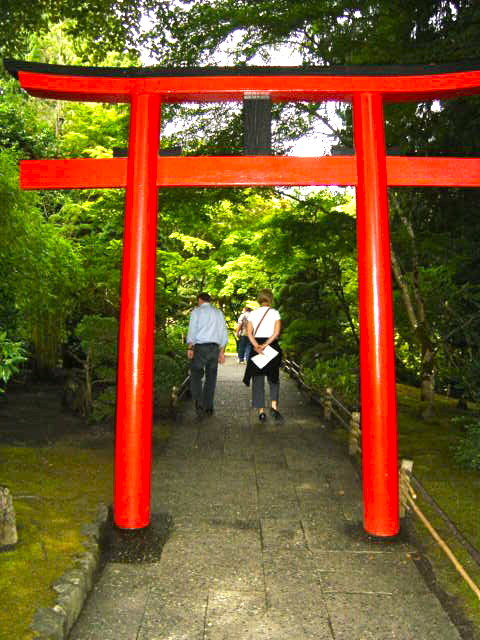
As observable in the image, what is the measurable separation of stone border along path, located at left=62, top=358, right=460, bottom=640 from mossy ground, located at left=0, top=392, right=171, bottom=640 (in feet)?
1.02

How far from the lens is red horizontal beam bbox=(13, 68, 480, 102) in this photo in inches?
194

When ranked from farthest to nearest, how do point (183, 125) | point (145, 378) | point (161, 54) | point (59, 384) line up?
point (59, 384), point (161, 54), point (183, 125), point (145, 378)

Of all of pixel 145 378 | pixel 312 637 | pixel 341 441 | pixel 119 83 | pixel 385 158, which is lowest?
pixel 312 637

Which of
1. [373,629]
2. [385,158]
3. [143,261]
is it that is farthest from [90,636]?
[385,158]

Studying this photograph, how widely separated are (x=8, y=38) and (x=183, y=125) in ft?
14.5

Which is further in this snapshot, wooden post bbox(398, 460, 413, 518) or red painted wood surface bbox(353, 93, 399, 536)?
wooden post bbox(398, 460, 413, 518)

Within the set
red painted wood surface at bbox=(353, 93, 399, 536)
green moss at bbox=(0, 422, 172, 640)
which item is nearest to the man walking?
green moss at bbox=(0, 422, 172, 640)

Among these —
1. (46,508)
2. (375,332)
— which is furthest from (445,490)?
(46,508)

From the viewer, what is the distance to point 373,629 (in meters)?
3.27

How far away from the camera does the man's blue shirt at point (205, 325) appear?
8.75 metres

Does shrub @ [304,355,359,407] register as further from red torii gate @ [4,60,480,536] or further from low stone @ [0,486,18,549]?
low stone @ [0,486,18,549]

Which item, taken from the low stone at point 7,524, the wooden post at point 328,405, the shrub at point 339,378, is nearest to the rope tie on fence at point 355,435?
the wooden post at point 328,405

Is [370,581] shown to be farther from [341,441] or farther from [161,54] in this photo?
[161,54]

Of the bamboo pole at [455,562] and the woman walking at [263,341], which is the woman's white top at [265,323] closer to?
the woman walking at [263,341]
